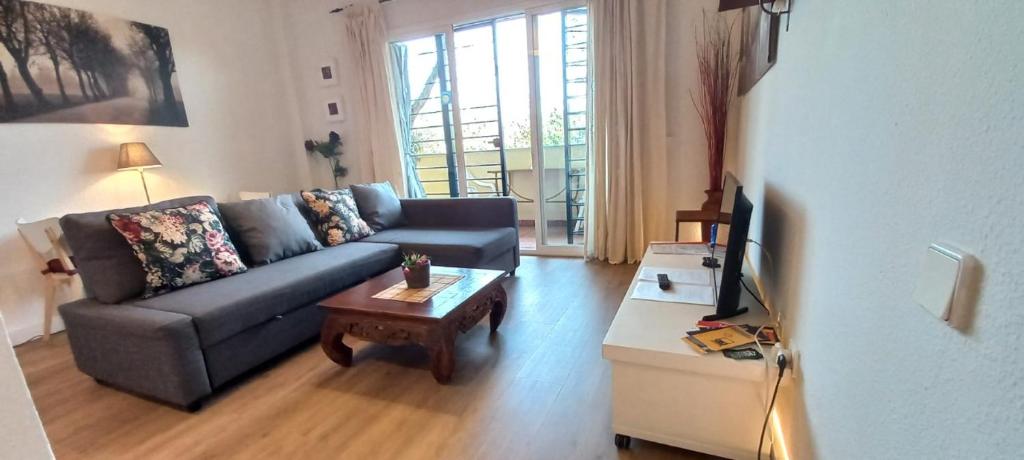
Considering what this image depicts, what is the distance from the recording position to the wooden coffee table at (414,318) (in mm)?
1822

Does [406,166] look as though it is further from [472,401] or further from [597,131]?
[472,401]

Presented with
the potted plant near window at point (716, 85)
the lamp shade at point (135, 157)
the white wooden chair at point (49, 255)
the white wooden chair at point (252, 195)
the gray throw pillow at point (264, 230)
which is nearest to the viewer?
the gray throw pillow at point (264, 230)

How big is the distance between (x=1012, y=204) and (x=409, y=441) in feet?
5.38

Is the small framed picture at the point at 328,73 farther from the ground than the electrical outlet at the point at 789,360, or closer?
farther from the ground

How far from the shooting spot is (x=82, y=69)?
308 cm

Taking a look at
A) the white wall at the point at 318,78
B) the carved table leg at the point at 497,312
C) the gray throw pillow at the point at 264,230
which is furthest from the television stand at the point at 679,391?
the white wall at the point at 318,78

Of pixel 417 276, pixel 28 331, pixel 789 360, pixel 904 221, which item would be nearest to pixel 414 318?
pixel 417 276

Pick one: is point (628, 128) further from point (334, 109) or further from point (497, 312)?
point (334, 109)

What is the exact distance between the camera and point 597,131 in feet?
11.5

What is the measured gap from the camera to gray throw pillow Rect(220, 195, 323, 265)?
100 inches

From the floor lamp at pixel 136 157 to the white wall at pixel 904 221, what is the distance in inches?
166

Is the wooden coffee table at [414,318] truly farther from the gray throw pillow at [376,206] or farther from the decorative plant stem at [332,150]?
the decorative plant stem at [332,150]

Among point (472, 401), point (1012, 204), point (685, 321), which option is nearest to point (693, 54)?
point (685, 321)

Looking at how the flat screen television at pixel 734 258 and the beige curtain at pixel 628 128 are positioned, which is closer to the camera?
the flat screen television at pixel 734 258
